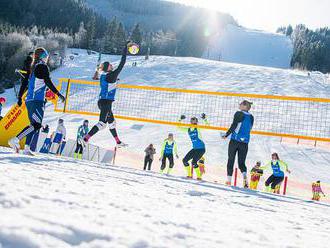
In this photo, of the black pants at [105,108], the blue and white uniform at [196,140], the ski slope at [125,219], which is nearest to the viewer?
the ski slope at [125,219]

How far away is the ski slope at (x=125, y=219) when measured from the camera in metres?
2.24

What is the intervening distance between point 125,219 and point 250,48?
410ft

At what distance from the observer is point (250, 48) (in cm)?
12250

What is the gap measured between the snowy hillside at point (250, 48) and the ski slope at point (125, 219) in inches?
4073

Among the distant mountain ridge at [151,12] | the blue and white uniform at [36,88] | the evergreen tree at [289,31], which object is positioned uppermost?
the distant mountain ridge at [151,12]

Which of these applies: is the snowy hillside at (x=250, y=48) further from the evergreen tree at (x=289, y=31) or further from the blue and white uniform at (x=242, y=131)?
the blue and white uniform at (x=242, y=131)

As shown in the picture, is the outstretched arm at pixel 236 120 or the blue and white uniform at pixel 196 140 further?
the blue and white uniform at pixel 196 140

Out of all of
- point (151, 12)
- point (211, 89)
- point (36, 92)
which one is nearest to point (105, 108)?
point (36, 92)

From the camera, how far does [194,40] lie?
11931cm

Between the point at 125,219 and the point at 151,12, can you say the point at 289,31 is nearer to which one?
the point at 151,12

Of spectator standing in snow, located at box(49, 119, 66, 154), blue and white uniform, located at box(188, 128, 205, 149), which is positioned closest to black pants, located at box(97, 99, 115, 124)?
blue and white uniform, located at box(188, 128, 205, 149)

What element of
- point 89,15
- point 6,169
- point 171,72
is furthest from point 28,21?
point 6,169

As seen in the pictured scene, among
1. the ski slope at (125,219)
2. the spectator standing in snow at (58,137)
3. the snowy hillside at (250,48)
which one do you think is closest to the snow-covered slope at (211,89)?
the spectator standing in snow at (58,137)

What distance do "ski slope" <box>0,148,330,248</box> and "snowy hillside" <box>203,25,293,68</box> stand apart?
10346 centimetres
